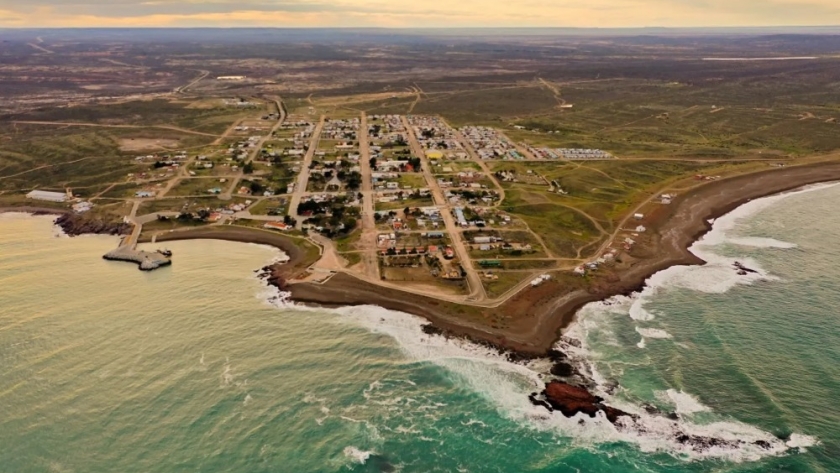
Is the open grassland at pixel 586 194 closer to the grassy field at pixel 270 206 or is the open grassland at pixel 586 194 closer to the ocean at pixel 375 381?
the ocean at pixel 375 381

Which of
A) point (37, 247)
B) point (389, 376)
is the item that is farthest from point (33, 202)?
point (389, 376)

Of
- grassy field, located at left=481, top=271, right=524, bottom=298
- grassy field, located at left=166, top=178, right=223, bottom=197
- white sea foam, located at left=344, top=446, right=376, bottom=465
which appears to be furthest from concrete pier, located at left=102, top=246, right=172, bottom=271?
grassy field, located at left=481, top=271, right=524, bottom=298

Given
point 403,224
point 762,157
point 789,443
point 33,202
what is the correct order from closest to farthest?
point 789,443
point 403,224
point 33,202
point 762,157

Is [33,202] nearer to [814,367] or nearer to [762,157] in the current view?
[814,367]

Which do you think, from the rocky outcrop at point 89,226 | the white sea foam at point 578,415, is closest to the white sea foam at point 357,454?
the white sea foam at point 578,415

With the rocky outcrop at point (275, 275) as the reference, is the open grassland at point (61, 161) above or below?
above

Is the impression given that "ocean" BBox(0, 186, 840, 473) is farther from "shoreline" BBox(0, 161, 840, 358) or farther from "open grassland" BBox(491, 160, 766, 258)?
"open grassland" BBox(491, 160, 766, 258)

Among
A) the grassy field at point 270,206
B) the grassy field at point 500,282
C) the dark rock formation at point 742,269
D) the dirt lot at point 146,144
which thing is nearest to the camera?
the grassy field at point 500,282
